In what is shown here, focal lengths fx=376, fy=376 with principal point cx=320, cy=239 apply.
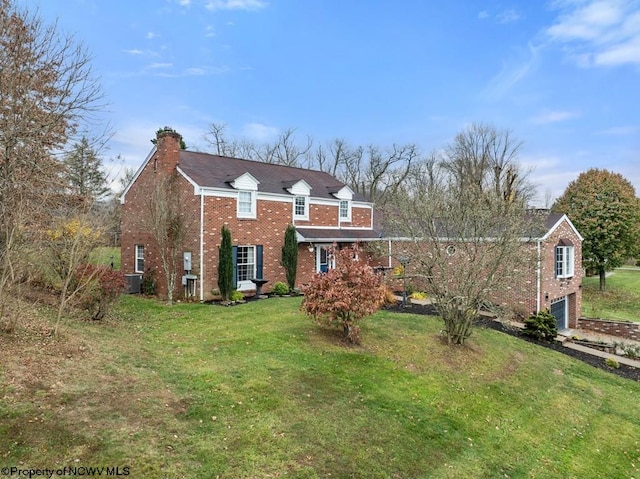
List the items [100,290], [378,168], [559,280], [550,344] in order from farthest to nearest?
[378,168]
[559,280]
[550,344]
[100,290]

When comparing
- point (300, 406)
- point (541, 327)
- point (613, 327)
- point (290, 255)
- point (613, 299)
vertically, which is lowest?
point (613, 327)

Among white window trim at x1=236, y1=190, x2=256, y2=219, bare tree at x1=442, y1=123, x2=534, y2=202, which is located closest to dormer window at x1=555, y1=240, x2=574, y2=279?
white window trim at x1=236, y1=190, x2=256, y2=219

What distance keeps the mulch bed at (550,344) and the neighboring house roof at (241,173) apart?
351 inches

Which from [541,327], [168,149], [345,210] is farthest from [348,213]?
[541,327]

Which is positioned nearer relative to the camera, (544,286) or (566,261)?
(544,286)

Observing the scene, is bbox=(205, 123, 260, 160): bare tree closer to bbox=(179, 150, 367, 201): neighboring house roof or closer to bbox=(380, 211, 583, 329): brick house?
bbox=(179, 150, 367, 201): neighboring house roof

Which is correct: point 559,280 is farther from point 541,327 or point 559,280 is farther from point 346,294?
point 346,294

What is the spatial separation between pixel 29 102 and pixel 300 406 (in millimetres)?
9027

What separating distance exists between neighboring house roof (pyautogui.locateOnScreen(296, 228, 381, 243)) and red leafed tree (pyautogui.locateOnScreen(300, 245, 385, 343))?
1025 centimetres

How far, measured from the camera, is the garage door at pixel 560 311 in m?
19.1

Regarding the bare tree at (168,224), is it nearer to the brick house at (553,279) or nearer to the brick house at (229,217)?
the brick house at (229,217)

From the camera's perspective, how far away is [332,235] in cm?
2195

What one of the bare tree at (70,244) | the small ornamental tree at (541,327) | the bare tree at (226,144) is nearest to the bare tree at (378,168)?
the bare tree at (226,144)

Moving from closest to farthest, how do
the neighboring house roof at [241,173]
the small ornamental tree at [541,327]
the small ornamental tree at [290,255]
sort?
the small ornamental tree at [541,327]
the neighboring house roof at [241,173]
the small ornamental tree at [290,255]
